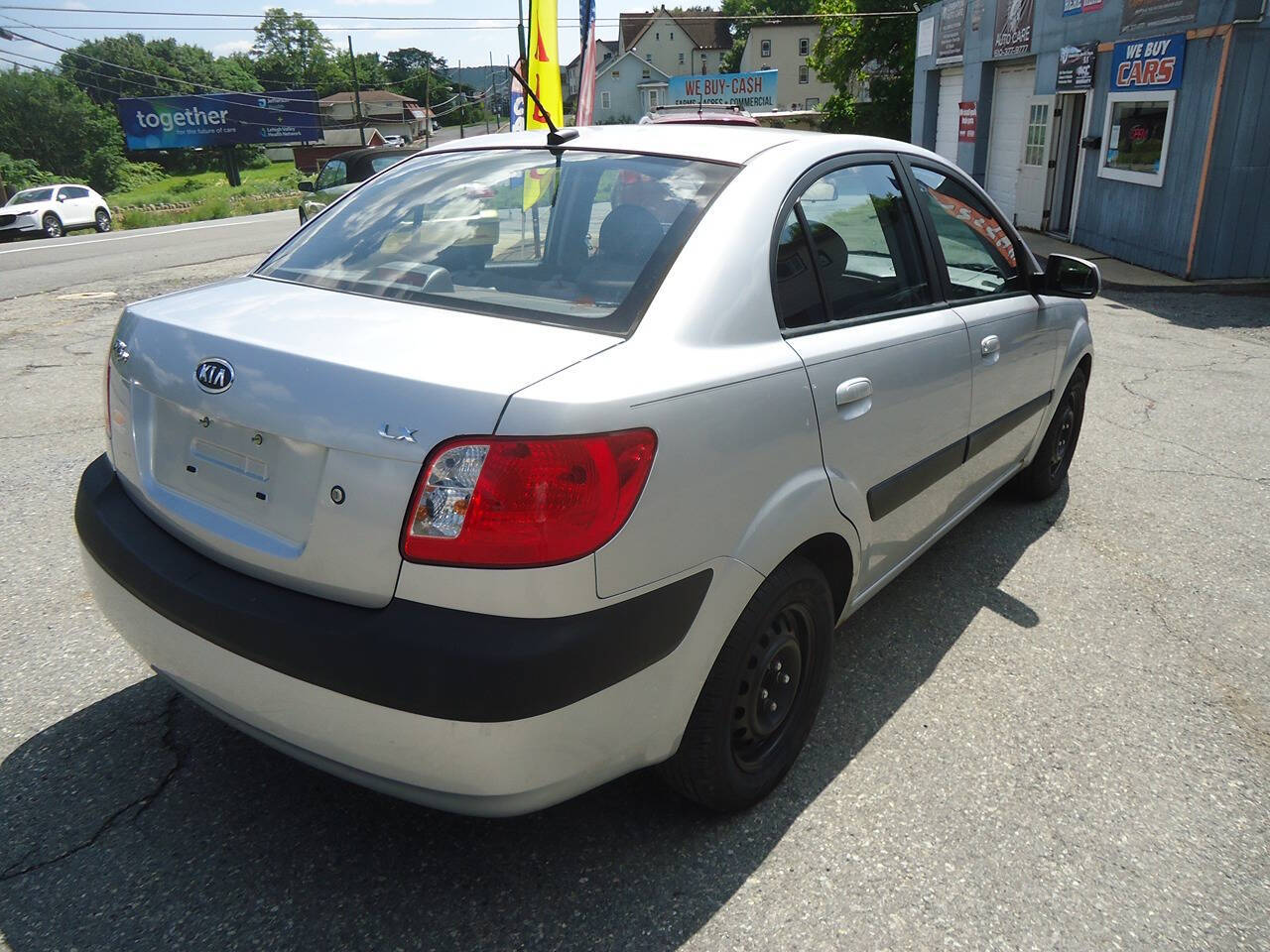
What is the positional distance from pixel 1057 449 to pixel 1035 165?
13.1 m

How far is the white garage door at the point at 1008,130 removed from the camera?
1647cm

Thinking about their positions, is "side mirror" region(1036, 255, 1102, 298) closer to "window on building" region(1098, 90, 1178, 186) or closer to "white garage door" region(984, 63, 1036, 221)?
"window on building" region(1098, 90, 1178, 186)

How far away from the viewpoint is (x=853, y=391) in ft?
8.39

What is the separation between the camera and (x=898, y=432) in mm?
2836

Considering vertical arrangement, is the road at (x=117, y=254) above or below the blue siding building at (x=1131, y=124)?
below

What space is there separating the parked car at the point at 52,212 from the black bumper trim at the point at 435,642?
95.6 feet

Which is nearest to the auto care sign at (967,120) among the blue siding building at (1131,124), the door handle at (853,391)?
the blue siding building at (1131,124)

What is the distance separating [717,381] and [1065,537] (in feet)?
9.63

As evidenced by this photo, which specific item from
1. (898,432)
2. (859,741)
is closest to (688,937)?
(859,741)

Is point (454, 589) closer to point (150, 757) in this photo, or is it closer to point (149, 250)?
point (150, 757)

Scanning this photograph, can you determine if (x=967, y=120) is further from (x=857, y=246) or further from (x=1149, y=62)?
(x=857, y=246)

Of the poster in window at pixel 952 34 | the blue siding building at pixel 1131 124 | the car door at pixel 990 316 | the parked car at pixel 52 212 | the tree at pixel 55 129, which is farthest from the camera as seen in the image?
the tree at pixel 55 129

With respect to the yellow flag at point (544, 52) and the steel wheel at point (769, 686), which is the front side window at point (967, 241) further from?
the yellow flag at point (544, 52)

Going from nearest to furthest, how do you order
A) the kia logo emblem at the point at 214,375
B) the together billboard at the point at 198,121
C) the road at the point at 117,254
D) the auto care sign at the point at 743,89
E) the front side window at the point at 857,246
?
the kia logo emblem at the point at 214,375
the front side window at the point at 857,246
the road at the point at 117,254
the auto care sign at the point at 743,89
the together billboard at the point at 198,121
